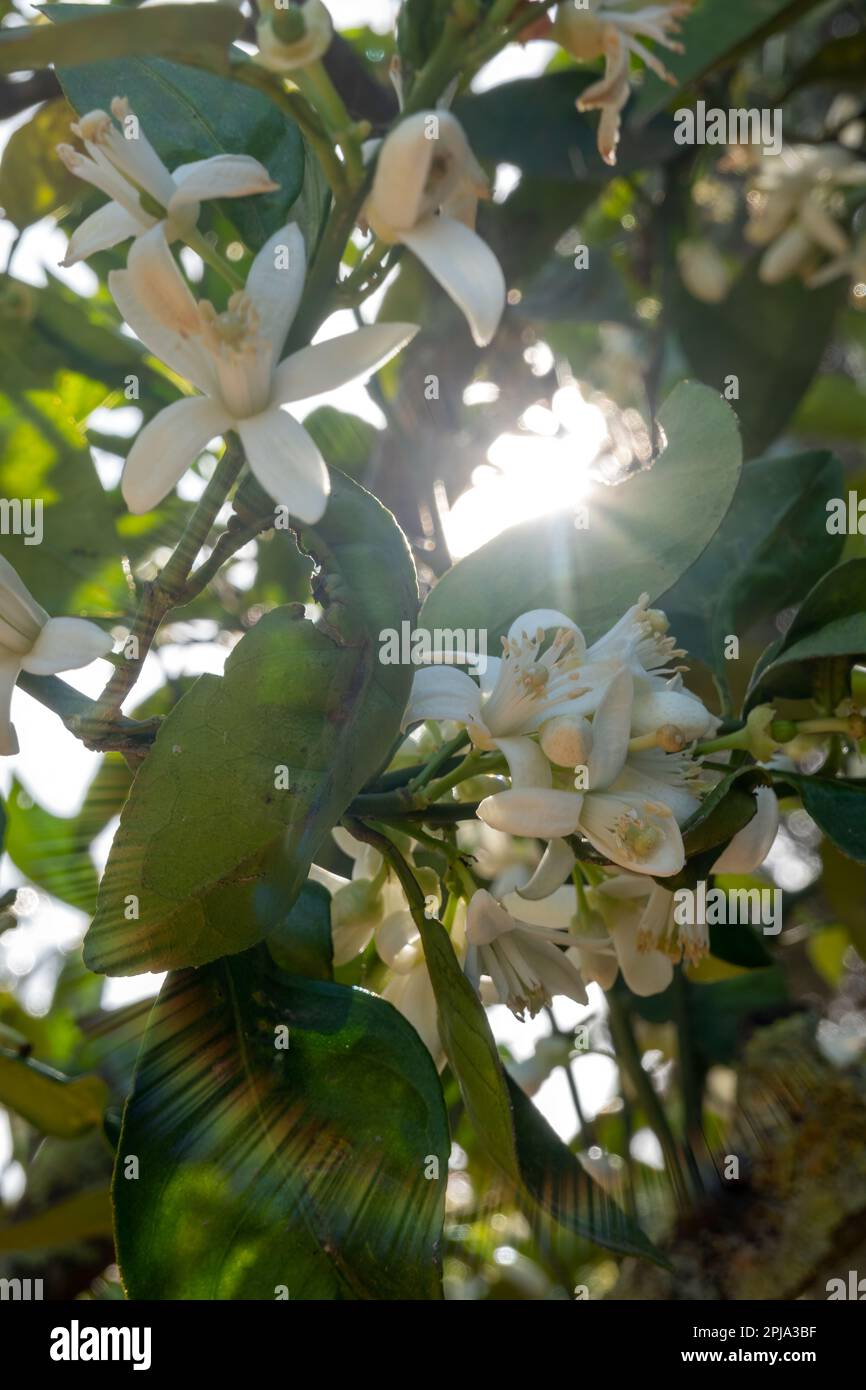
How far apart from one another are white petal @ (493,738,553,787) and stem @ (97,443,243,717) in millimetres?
201

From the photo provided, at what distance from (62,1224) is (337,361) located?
916 millimetres

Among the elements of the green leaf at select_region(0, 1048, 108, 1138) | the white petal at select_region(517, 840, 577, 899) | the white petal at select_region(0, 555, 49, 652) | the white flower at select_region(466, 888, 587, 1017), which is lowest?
the green leaf at select_region(0, 1048, 108, 1138)

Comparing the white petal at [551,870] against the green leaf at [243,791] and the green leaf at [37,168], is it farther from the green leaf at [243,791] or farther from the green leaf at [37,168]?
the green leaf at [37,168]

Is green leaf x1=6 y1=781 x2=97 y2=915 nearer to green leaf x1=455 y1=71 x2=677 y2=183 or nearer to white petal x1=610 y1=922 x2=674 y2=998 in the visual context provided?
white petal x1=610 y1=922 x2=674 y2=998

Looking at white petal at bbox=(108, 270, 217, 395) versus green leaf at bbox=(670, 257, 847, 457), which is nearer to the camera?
white petal at bbox=(108, 270, 217, 395)

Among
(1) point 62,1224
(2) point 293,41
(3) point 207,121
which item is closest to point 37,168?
(3) point 207,121

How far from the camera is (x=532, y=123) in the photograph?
1465 millimetres

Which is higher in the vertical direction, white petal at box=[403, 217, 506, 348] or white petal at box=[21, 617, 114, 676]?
white petal at box=[403, 217, 506, 348]

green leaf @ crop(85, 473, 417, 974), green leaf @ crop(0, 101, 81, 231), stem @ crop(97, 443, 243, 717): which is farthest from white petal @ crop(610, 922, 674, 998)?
green leaf @ crop(0, 101, 81, 231)

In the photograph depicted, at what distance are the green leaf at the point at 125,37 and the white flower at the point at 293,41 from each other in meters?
0.05

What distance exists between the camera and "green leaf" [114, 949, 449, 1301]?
2.44 feet
